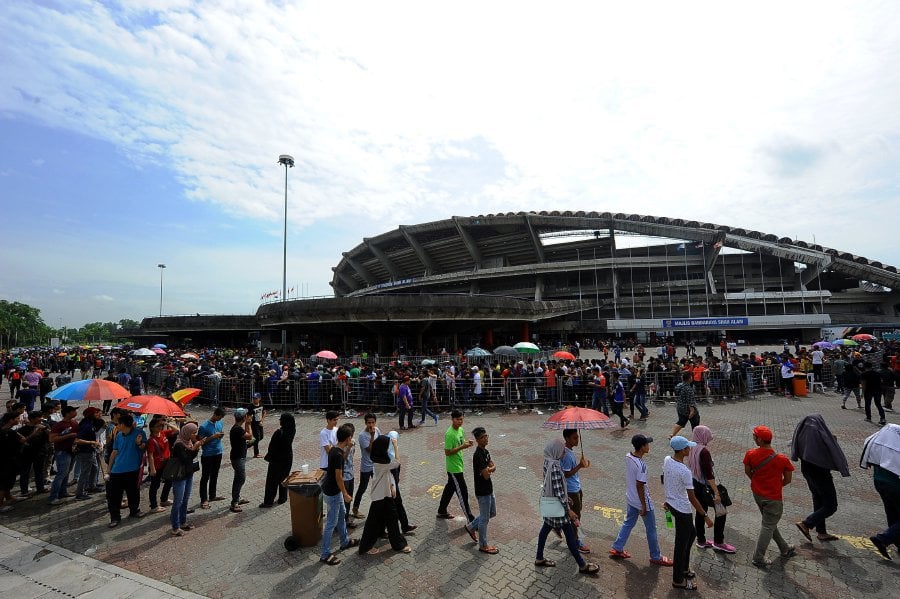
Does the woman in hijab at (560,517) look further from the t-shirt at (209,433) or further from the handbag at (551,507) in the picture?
the t-shirt at (209,433)

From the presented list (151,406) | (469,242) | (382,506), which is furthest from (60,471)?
(469,242)

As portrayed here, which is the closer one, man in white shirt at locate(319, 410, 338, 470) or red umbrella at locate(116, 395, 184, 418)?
man in white shirt at locate(319, 410, 338, 470)

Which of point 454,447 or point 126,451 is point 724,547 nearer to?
point 454,447

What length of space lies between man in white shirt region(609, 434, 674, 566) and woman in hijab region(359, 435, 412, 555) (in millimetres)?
2728

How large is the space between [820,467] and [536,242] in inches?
1958

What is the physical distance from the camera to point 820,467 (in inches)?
201

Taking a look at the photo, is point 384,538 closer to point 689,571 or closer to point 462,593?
point 462,593

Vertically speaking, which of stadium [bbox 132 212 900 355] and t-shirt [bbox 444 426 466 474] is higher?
stadium [bbox 132 212 900 355]

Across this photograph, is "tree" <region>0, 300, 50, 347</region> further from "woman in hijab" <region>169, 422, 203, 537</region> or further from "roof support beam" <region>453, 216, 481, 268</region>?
"woman in hijab" <region>169, 422, 203, 537</region>

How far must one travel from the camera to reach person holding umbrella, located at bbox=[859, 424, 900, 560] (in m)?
4.64

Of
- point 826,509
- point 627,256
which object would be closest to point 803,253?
point 627,256

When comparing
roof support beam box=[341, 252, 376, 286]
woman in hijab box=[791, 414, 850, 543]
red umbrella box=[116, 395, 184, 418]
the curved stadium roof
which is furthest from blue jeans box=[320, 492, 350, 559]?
roof support beam box=[341, 252, 376, 286]

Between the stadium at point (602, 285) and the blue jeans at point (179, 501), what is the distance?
23.6 meters

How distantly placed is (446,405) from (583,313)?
42316 millimetres
